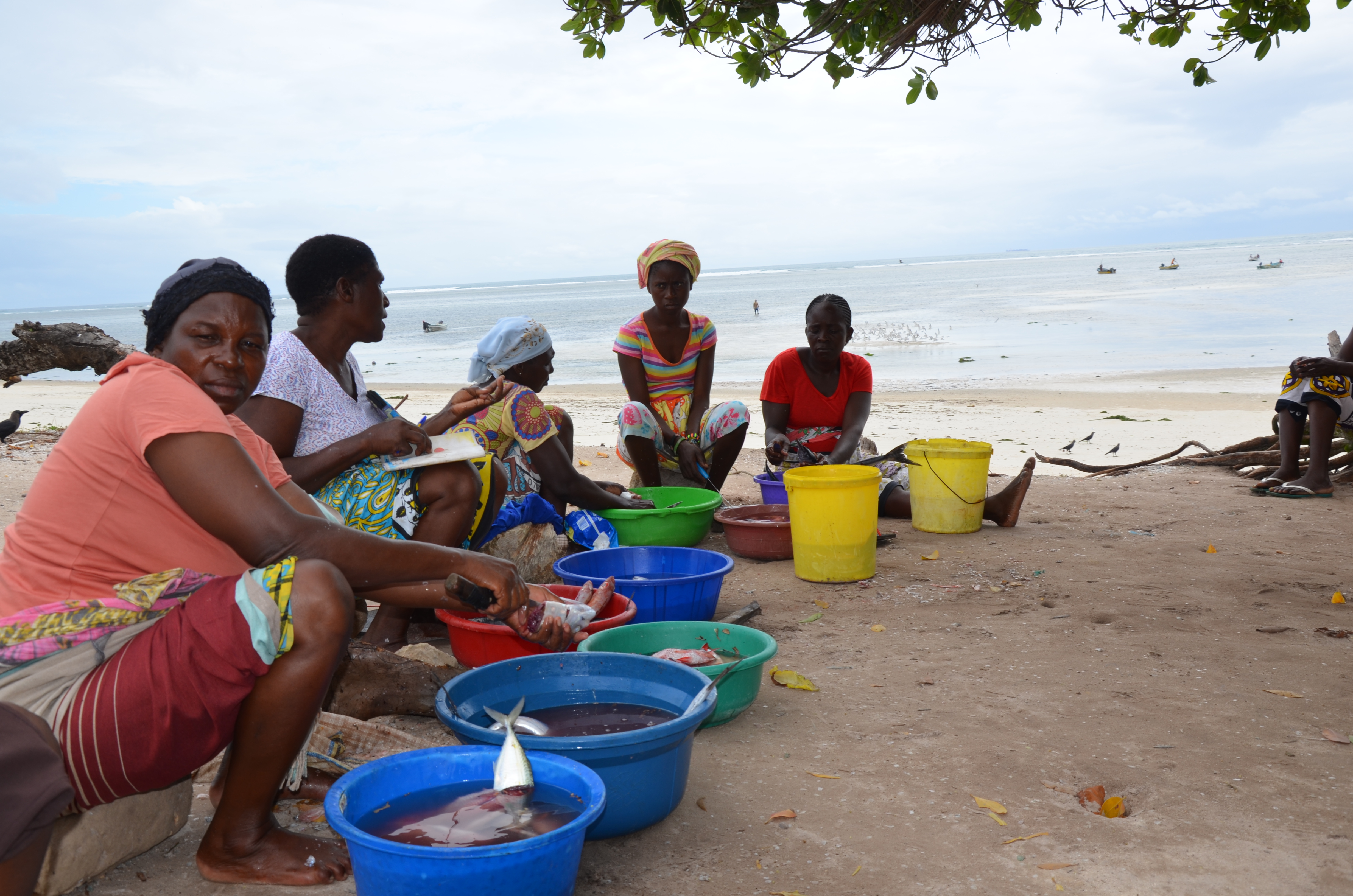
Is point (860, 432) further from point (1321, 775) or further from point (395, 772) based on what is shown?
point (395, 772)

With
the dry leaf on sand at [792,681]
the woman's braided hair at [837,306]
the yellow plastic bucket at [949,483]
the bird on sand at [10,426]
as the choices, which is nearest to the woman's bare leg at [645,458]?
the woman's braided hair at [837,306]

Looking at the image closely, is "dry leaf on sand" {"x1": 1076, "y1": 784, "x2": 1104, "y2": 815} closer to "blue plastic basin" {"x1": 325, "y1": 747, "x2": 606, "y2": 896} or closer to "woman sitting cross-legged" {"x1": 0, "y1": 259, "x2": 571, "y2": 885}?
"blue plastic basin" {"x1": 325, "y1": 747, "x2": 606, "y2": 896}

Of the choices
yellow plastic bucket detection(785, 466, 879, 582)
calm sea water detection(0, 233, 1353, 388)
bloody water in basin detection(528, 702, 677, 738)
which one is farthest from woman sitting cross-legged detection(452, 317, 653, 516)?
calm sea water detection(0, 233, 1353, 388)

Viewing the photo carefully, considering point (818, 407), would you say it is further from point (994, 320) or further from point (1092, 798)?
point (994, 320)

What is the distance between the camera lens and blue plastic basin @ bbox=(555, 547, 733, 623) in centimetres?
330

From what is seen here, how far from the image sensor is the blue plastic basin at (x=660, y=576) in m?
3.30

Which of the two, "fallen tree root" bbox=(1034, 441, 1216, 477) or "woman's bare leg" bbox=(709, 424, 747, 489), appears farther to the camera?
"fallen tree root" bbox=(1034, 441, 1216, 477)

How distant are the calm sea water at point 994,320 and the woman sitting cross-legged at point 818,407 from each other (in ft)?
32.4

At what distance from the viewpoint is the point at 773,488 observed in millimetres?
5203

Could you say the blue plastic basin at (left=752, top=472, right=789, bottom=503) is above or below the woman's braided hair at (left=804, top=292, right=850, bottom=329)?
below

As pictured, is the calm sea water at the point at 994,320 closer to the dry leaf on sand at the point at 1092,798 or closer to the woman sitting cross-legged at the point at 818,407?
the woman sitting cross-legged at the point at 818,407

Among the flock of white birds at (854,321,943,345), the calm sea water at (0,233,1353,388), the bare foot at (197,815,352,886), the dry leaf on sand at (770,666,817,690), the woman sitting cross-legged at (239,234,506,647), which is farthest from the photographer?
the flock of white birds at (854,321,943,345)

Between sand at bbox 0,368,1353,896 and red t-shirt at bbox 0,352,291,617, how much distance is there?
680 millimetres

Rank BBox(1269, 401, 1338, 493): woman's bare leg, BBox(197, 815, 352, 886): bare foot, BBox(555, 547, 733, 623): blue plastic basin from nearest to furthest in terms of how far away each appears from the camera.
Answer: BBox(197, 815, 352, 886): bare foot, BBox(555, 547, 733, 623): blue plastic basin, BBox(1269, 401, 1338, 493): woman's bare leg
